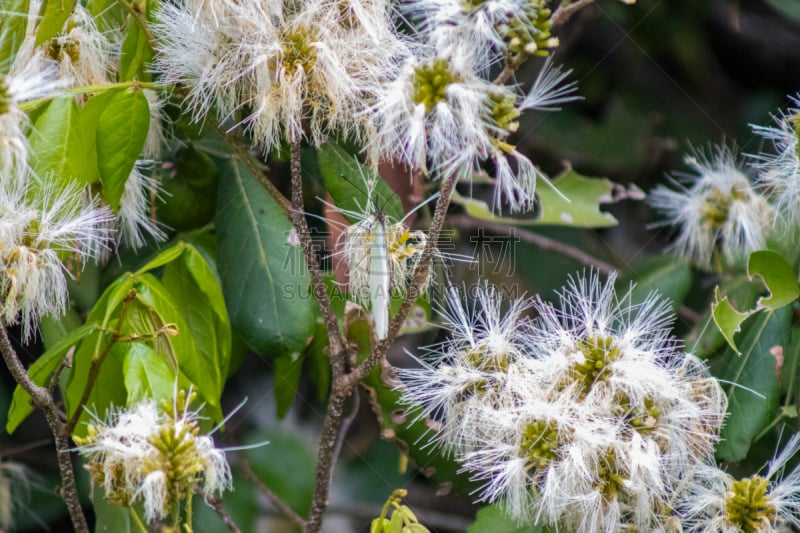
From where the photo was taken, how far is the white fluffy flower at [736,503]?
1.06m

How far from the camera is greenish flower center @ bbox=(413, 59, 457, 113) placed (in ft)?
3.17

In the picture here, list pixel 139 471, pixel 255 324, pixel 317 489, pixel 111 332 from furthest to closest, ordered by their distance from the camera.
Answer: pixel 255 324 < pixel 317 489 < pixel 111 332 < pixel 139 471

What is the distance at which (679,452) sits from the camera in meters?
1.05

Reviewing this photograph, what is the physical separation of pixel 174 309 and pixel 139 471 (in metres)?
0.25

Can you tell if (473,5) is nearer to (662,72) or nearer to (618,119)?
(618,119)

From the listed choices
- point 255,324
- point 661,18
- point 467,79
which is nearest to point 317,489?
point 255,324

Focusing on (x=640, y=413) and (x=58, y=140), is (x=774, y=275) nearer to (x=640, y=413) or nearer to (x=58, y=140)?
(x=640, y=413)

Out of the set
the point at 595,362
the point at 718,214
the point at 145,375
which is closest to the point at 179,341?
the point at 145,375

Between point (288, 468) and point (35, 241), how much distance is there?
102 centimetres

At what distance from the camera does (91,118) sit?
1.11 metres

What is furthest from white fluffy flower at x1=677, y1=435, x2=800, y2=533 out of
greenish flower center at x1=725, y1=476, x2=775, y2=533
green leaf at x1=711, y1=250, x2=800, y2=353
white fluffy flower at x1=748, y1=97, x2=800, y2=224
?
white fluffy flower at x1=748, y1=97, x2=800, y2=224

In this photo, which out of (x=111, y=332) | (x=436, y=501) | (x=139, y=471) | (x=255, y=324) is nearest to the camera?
(x=139, y=471)

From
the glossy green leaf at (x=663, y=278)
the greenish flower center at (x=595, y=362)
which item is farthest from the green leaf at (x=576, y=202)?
the greenish flower center at (x=595, y=362)

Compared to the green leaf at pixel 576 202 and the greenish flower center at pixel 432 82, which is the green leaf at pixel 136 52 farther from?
the green leaf at pixel 576 202
